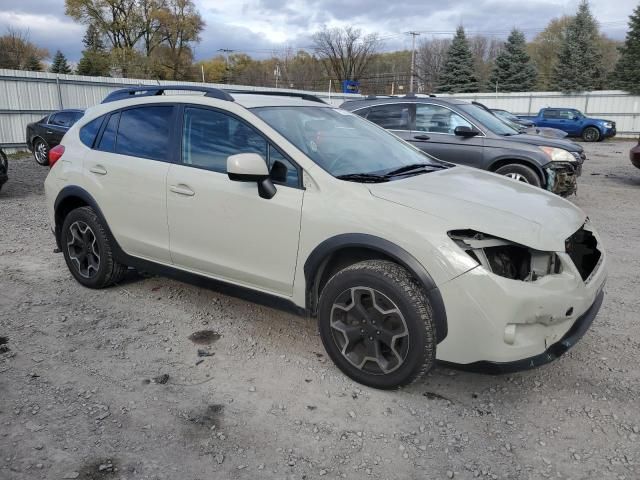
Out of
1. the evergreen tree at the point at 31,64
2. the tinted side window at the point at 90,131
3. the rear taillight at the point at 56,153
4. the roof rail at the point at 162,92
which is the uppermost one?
the evergreen tree at the point at 31,64

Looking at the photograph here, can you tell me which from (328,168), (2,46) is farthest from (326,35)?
(328,168)

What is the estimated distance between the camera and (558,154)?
8.18m

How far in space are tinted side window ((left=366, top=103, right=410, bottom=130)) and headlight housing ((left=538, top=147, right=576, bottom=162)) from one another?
86.8 inches

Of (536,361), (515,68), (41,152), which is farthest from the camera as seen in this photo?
(515,68)

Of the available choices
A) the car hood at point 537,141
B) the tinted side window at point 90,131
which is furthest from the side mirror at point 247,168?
the car hood at point 537,141

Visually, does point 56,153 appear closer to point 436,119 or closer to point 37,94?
point 436,119

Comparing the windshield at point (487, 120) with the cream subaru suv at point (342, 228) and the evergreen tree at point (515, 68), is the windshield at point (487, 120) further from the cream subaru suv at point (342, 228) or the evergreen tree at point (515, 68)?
the evergreen tree at point (515, 68)

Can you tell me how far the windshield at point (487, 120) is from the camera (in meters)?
8.50

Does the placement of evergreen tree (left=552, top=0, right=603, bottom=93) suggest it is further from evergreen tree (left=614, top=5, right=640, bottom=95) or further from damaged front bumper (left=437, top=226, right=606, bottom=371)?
damaged front bumper (left=437, top=226, right=606, bottom=371)

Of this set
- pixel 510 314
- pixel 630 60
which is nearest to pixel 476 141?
pixel 510 314

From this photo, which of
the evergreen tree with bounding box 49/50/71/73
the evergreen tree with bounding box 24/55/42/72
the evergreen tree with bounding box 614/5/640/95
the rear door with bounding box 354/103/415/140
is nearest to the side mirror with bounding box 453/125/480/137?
the rear door with bounding box 354/103/415/140

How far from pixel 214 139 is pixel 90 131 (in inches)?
60.1

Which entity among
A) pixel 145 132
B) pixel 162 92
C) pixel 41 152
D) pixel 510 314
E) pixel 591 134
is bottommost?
pixel 41 152

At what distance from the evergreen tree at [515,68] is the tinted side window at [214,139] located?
150 feet
